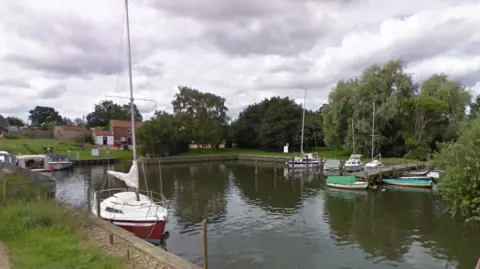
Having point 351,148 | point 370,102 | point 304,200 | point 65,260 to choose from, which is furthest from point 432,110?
point 65,260

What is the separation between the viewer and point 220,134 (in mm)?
81875

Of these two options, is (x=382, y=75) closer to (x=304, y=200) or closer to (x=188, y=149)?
(x=304, y=200)

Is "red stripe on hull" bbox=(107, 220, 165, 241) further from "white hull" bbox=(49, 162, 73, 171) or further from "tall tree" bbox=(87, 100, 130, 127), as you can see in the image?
"tall tree" bbox=(87, 100, 130, 127)

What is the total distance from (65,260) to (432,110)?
56273mm

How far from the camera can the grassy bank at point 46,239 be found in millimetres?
9305

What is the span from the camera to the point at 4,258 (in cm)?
952

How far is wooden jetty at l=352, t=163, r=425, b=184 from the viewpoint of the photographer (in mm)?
37375

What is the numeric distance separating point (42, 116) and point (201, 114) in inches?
3993

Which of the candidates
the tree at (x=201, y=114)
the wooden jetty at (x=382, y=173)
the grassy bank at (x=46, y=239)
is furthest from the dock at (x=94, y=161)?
the grassy bank at (x=46, y=239)

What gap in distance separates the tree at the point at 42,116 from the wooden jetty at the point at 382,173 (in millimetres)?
138930

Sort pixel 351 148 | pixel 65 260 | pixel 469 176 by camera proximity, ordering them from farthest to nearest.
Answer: pixel 351 148, pixel 469 176, pixel 65 260

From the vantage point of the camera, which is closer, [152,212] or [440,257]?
[440,257]

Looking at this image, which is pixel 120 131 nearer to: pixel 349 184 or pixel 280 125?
pixel 280 125

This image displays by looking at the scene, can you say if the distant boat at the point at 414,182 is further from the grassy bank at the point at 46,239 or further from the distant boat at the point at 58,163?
the distant boat at the point at 58,163
